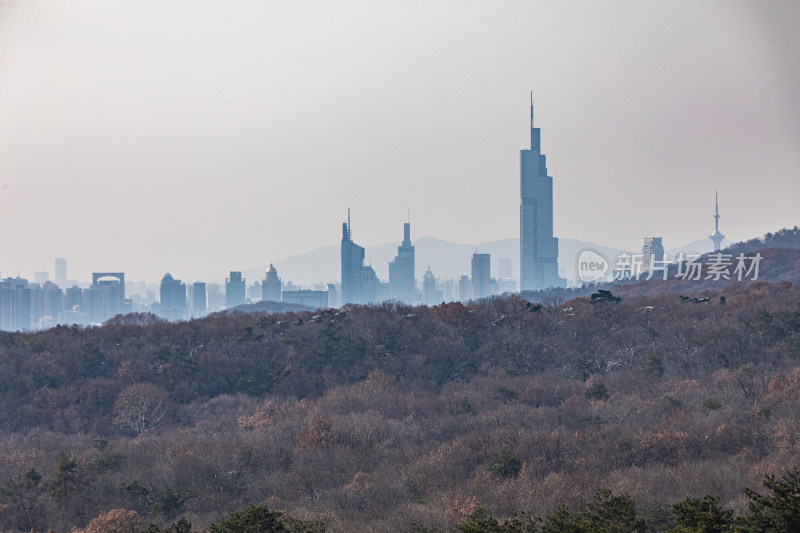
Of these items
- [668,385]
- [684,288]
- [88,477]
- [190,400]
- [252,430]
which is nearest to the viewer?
[88,477]

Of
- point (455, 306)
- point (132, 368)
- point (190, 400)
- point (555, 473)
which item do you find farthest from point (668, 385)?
point (132, 368)

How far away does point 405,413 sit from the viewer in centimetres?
4897

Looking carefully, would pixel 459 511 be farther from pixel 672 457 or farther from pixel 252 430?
pixel 252 430

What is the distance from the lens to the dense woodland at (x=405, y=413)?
105 feet

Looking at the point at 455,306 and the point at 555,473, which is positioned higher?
the point at 455,306

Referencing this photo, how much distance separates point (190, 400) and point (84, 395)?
23.8 feet

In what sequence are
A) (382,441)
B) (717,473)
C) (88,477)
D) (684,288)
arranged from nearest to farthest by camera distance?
(717,473)
(88,477)
(382,441)
(684,288)

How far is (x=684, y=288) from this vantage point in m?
112

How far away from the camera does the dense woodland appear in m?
32.0

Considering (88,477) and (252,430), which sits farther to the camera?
(252,430)

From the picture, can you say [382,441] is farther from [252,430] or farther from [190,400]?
[190,400]

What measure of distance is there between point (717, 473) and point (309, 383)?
31580mm

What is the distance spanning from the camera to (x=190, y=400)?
177 ft

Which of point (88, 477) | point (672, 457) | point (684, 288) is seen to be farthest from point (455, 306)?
point (684, 288)
